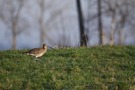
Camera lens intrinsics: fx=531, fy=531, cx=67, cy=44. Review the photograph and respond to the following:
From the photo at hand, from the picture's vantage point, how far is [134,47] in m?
16.8

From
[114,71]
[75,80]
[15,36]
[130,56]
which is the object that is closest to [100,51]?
[130,56]

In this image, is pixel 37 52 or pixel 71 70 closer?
pixel 71 70

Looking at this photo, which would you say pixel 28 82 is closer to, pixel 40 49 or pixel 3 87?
pixel 3 87

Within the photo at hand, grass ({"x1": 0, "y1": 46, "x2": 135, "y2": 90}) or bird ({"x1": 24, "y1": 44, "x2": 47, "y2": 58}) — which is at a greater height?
bird ({"x1": 24, "y1": 44, "x2": 47, "y2": 58})

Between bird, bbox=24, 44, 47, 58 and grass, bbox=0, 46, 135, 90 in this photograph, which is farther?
bird, bbox=24, 44, 47, 58

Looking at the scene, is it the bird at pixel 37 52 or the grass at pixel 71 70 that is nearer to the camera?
the grass at pixel 71 70

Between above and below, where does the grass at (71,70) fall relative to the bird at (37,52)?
below

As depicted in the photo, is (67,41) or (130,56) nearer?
(130,56)

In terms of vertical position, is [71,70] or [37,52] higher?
[37,52]

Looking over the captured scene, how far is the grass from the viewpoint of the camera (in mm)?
12203

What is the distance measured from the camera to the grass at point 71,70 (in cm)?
1220

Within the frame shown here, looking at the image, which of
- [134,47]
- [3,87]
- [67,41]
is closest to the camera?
[3,87]

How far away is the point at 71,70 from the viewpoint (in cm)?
1341

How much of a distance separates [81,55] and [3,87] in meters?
3.80
